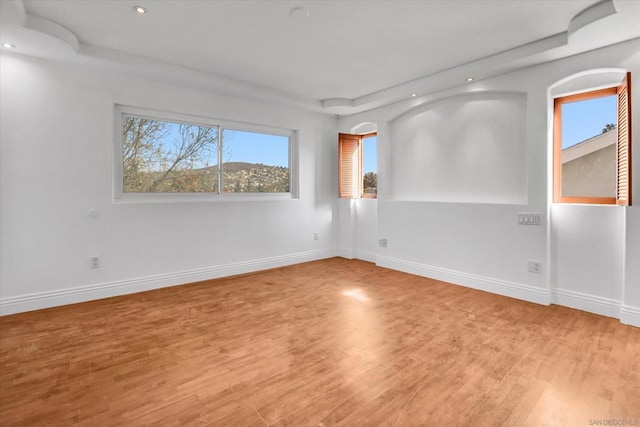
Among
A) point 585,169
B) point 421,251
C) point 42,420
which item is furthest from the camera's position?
point 421,251

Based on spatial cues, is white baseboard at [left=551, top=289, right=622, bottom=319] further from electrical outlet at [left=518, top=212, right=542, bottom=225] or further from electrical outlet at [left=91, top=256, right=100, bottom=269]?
electrical outlet at [left=91, top=256, right=100, bottom=269]

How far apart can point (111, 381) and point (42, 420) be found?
0.38 m

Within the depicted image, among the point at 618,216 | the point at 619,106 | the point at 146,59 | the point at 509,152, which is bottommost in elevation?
the point at 618,216

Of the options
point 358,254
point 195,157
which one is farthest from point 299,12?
point 358,254

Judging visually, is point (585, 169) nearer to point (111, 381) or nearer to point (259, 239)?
point (259, 239)

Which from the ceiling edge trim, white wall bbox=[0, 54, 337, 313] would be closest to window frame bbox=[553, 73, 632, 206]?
the ceiling edge trim

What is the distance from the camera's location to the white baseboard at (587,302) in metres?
3.02

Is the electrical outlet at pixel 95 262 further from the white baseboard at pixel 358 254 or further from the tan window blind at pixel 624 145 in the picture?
the tan window blind at pixel 624 145

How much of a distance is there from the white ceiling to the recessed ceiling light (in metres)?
0.04

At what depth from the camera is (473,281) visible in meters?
4.00

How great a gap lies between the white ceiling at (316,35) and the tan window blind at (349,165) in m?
1.71

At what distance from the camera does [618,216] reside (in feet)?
9.86

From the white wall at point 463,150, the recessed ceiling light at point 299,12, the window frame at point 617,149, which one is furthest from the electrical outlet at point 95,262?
the window frame at point 617,149

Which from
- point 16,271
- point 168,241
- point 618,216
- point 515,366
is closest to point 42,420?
point 16,271
